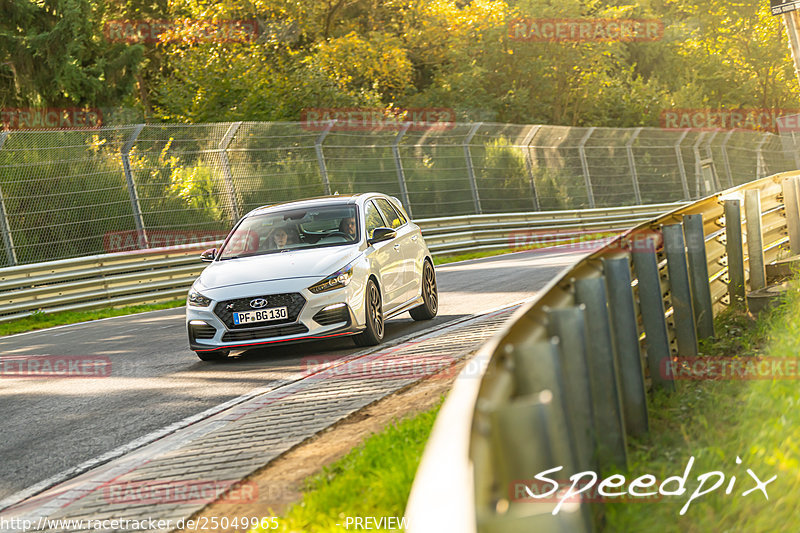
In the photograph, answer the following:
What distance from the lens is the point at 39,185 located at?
Result: 1828cm

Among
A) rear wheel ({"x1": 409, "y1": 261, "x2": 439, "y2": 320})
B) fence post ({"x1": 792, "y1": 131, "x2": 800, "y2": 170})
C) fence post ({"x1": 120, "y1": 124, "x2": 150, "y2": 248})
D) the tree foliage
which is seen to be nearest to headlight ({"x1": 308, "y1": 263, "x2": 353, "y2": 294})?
rear wheel ({"x1": 409, "y1": 261, "x2": 439, "y2": 320})

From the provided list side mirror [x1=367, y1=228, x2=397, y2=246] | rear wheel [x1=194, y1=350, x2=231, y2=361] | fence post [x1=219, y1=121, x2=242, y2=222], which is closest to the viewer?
rear wheel [x1=194, y1=350, x2=231, y2=361]

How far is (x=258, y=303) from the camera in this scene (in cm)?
998

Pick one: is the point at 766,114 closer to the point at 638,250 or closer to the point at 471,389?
the point at 638,250

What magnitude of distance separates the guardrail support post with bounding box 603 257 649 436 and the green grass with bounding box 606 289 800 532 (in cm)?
13

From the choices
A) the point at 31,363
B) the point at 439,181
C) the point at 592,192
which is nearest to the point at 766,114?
the point at 592,192

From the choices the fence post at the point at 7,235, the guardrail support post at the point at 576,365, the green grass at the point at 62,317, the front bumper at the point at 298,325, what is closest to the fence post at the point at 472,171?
the green grass at the point at 62,317

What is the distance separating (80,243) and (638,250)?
1442 centimetres

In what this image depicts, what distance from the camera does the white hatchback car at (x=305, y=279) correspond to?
9977 millimetres

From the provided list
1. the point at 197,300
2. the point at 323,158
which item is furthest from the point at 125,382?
the point at 323,158

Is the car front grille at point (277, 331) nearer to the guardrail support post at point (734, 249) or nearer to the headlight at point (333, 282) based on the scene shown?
the headlight at point (333, 282)

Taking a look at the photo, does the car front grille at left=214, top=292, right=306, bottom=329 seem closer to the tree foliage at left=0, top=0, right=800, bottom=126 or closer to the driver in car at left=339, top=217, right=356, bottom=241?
the driver in car at left=339, top=217, right=356, bottom=241

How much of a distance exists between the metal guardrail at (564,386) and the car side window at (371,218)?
4247mm

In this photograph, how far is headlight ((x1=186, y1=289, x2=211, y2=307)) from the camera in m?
10.2
